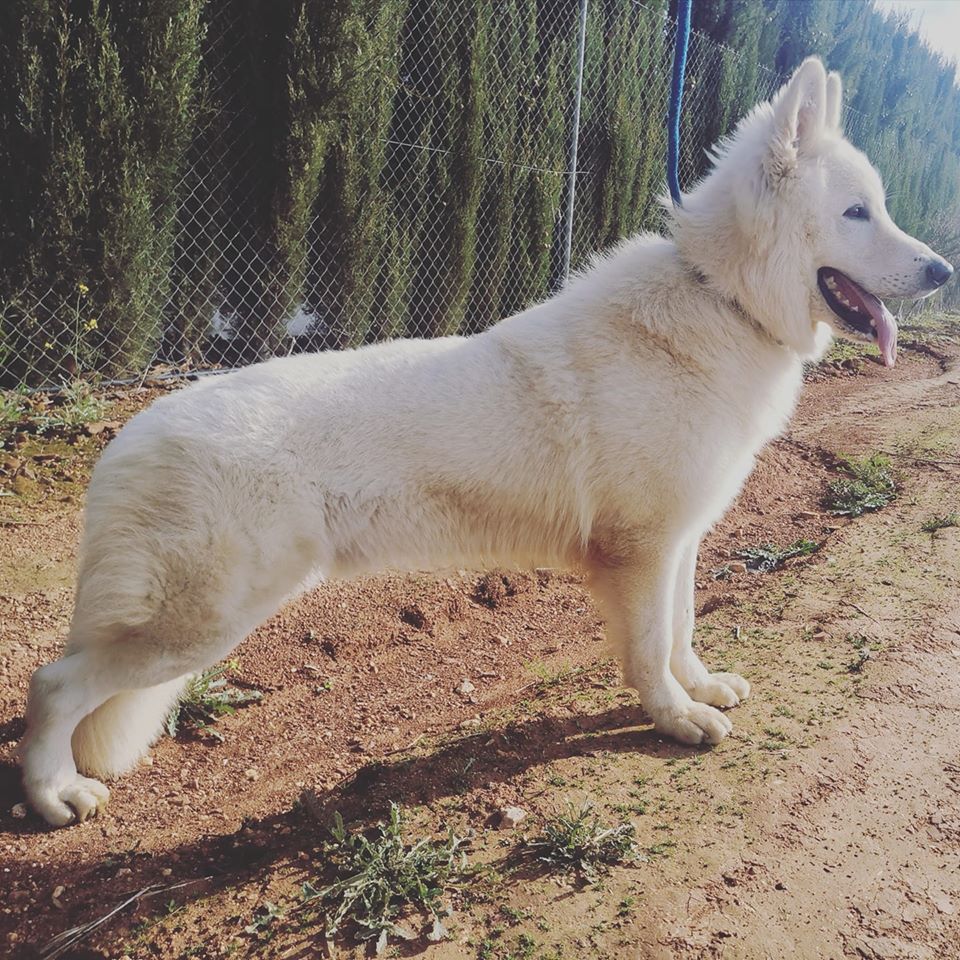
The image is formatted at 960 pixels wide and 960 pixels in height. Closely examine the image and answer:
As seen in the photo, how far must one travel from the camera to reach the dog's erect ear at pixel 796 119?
2.76 metres

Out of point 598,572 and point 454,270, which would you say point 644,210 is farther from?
point 598,572

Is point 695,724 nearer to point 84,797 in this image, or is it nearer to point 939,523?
point 84,797

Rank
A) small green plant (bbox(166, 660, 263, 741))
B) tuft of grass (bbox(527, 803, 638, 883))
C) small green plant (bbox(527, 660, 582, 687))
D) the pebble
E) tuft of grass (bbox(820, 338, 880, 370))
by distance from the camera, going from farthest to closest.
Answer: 1. tuft of grass (bbox(820, 338, 880, 370))
2. small green plant (bbox(527, 660, 582, 687))
3. small green plant (bbox(166, 660, 263, 741))
4. the pebble
5. tuft of grass (bbox(527, 803, 638, 883))

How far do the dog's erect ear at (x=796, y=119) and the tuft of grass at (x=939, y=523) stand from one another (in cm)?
266

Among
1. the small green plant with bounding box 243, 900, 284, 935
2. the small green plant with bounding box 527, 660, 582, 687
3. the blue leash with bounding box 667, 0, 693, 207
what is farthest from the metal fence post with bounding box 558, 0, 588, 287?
the small green plant with bounding box 243, 900, 284, 935

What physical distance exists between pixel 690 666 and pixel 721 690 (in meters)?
0.14

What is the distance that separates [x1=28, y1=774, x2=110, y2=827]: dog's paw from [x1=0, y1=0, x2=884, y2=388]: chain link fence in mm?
3671

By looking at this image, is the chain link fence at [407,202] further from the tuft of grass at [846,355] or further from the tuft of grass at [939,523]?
the tuft of grass at [846,355]

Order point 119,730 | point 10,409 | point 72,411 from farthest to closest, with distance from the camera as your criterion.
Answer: point 72,411 < point 10,409 < point 119,730

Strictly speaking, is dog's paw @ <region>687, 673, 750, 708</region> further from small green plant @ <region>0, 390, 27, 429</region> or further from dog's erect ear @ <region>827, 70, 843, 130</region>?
small green plant @ <region>0, 390, 27, 429</region>

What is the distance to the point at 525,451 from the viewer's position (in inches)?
→ 109

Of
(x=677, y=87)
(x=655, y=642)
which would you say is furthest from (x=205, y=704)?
(x=677, y=87)

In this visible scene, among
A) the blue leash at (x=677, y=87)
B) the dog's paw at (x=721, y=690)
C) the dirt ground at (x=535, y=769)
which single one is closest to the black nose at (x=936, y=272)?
the blue leash at (x=677, y=87)

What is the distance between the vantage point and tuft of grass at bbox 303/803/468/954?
200 centimetres
